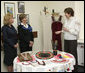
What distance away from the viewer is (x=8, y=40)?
9.50 feet

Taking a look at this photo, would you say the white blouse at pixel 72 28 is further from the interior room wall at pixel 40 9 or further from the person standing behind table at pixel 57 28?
the interior room wall at pixel 40 9

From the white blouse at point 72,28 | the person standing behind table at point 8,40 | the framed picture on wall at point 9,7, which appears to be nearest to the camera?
the person standing behind table at point 8,40

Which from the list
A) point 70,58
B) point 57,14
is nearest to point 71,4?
point 57,14

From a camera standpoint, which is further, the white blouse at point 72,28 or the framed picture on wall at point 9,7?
the framed picture on wall at point 9,7

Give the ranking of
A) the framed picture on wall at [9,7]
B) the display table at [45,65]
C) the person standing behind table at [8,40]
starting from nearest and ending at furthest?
1. the display table at [45,65]
2. the person standing behind table at [8,40]
3. the framed picture on wall at [9,7]

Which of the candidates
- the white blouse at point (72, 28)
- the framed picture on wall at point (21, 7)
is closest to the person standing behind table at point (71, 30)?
the white blouse at point (72, 28)

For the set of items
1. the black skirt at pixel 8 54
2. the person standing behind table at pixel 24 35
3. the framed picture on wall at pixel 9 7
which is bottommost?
the black skirt at pixel 8 54

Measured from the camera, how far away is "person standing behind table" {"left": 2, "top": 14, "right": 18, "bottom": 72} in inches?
114

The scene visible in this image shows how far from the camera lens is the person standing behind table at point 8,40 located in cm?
289

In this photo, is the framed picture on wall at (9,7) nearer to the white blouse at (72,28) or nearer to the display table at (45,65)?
the white blouse at (72,28)

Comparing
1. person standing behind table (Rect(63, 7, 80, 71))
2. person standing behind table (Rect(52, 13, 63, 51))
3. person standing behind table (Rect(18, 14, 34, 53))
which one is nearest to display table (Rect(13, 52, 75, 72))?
person standing behind table (Rect(63, 7, 80, 71))

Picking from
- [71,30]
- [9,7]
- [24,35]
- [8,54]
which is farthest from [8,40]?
[71,30]

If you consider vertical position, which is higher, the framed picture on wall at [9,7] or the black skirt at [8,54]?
the framed picture on wall at [9,7]

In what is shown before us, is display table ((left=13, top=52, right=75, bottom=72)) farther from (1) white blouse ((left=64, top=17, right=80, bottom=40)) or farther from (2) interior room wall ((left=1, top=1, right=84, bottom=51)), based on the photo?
(2) interior room wall ((left=1, top=1, right=84, bottom=51))
